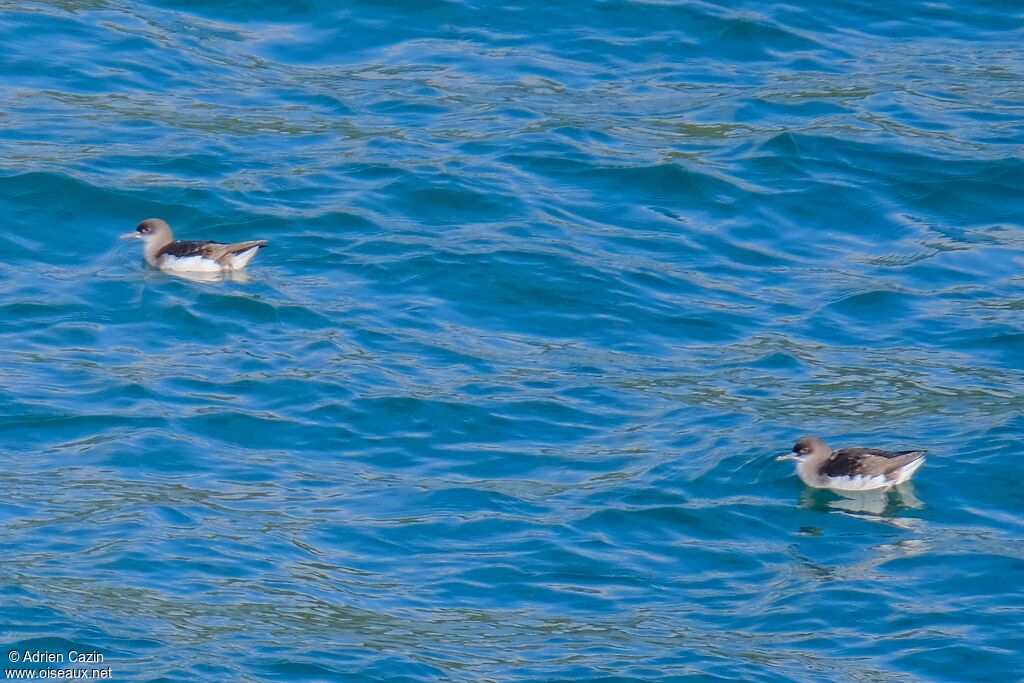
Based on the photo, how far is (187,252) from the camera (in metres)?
15.5

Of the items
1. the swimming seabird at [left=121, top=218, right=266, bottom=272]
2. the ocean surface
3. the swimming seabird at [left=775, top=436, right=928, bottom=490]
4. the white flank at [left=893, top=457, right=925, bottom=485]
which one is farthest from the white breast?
the white flank at [left=893, top=457, right=925, bottom=485]

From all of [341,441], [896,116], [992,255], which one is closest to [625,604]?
[341,441]

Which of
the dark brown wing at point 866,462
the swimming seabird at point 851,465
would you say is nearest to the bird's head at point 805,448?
the swimming seabird at point 851,465

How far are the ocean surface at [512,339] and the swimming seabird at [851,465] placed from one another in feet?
0.52

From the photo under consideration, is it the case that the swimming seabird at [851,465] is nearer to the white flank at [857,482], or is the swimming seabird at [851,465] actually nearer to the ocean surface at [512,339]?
the white flank at [857,482]

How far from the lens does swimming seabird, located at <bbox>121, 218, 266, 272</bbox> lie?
15367 millimetres

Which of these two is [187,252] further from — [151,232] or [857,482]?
[857,482]

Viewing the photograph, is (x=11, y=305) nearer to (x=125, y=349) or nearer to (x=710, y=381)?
(x=125, y=349)

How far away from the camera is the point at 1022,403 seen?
45.3 feet

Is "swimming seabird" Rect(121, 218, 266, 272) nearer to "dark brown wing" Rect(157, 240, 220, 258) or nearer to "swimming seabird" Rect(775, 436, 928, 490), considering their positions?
"dark brown wing" Rect(157, 240, 220, 258)

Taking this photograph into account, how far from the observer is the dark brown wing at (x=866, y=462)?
40.9 feet

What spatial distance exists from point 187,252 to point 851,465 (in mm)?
6525

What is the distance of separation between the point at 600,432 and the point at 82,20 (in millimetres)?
10592

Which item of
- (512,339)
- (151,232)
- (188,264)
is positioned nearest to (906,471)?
(512,339)
